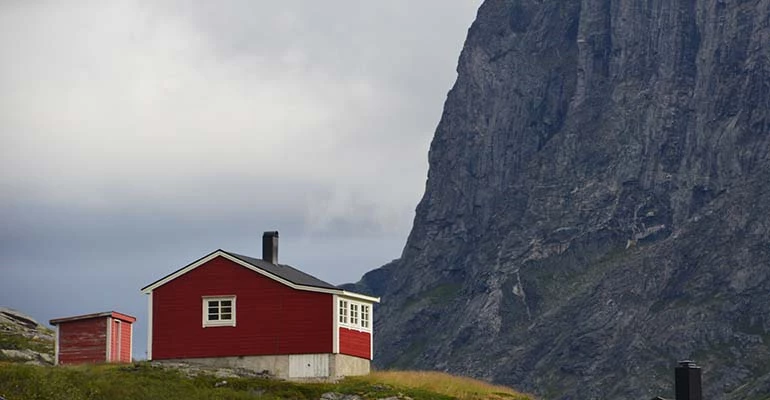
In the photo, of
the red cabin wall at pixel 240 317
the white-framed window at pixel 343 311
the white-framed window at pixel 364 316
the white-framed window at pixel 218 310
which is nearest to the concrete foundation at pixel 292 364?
the red cabin wall at pixel 240 317

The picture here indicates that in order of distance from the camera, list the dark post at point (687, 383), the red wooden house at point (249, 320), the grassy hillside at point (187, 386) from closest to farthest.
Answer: the grassy hillside at point (187, 386)
the dark post at point (687, 383)
the red wooden house at point (249, 320)

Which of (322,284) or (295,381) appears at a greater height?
(322,284)

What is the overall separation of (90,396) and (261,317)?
1778cm

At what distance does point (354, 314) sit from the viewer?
79125 mm

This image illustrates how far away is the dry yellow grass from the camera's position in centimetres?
7119

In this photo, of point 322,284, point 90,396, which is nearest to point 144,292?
point 322,284

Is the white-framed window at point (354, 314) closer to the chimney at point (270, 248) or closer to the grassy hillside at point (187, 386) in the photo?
the grassy hillside at point (187, 386)

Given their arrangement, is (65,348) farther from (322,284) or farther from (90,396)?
(90,396)

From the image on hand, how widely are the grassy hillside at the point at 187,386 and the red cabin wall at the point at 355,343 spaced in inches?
74.2

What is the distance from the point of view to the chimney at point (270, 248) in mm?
81812

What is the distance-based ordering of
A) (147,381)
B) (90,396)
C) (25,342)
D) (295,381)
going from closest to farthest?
(90,396), (147,381), (295,381), (25,342)

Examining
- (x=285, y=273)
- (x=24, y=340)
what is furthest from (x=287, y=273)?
(x=24, y=340)

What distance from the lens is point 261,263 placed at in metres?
78.8

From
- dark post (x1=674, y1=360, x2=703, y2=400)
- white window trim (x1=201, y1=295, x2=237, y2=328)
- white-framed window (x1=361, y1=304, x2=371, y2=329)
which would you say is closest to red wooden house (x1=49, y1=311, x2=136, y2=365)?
white window trim (x1=201, y1=295, x2=237, y2=328)
